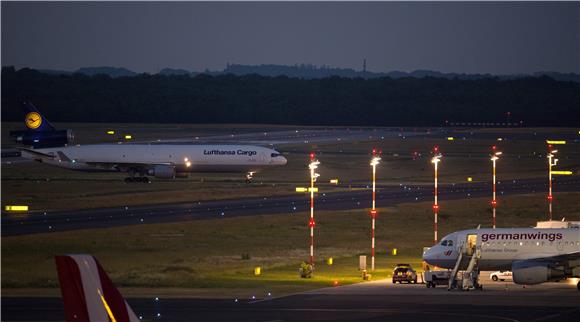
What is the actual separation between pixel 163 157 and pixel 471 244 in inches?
2361

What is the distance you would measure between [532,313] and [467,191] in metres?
59.7

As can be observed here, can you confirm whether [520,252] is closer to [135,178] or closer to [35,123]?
[135,178]

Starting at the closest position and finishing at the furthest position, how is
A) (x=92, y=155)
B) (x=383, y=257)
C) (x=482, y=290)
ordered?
(x=482, y=290) < (x=383, y=257) < (x=92, y=155)

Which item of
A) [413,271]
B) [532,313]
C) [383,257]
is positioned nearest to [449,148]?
[383,257]

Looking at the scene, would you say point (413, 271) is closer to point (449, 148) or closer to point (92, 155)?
point (92, 155)

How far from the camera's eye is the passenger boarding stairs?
5703cm

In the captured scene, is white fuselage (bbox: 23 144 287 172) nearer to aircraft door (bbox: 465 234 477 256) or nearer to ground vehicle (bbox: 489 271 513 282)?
ground vehicle (bbox: 489 271 513 282)

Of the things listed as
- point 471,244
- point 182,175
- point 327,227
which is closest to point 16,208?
point 327,227

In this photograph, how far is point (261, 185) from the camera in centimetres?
11462

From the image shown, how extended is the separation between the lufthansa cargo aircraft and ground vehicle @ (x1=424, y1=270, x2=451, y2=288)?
59.4 m

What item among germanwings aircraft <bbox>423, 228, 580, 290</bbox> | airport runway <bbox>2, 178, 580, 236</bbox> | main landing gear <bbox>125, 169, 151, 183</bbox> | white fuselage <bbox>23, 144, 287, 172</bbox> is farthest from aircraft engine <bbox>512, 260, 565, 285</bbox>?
main landing gear <bbox>125, 169, 151, 183</bbox>

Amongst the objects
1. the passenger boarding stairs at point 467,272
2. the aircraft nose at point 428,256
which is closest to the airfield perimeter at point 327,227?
the passenger boarding stairs at point 467,272

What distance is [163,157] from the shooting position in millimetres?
114938

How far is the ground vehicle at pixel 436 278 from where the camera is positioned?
2291 inches
